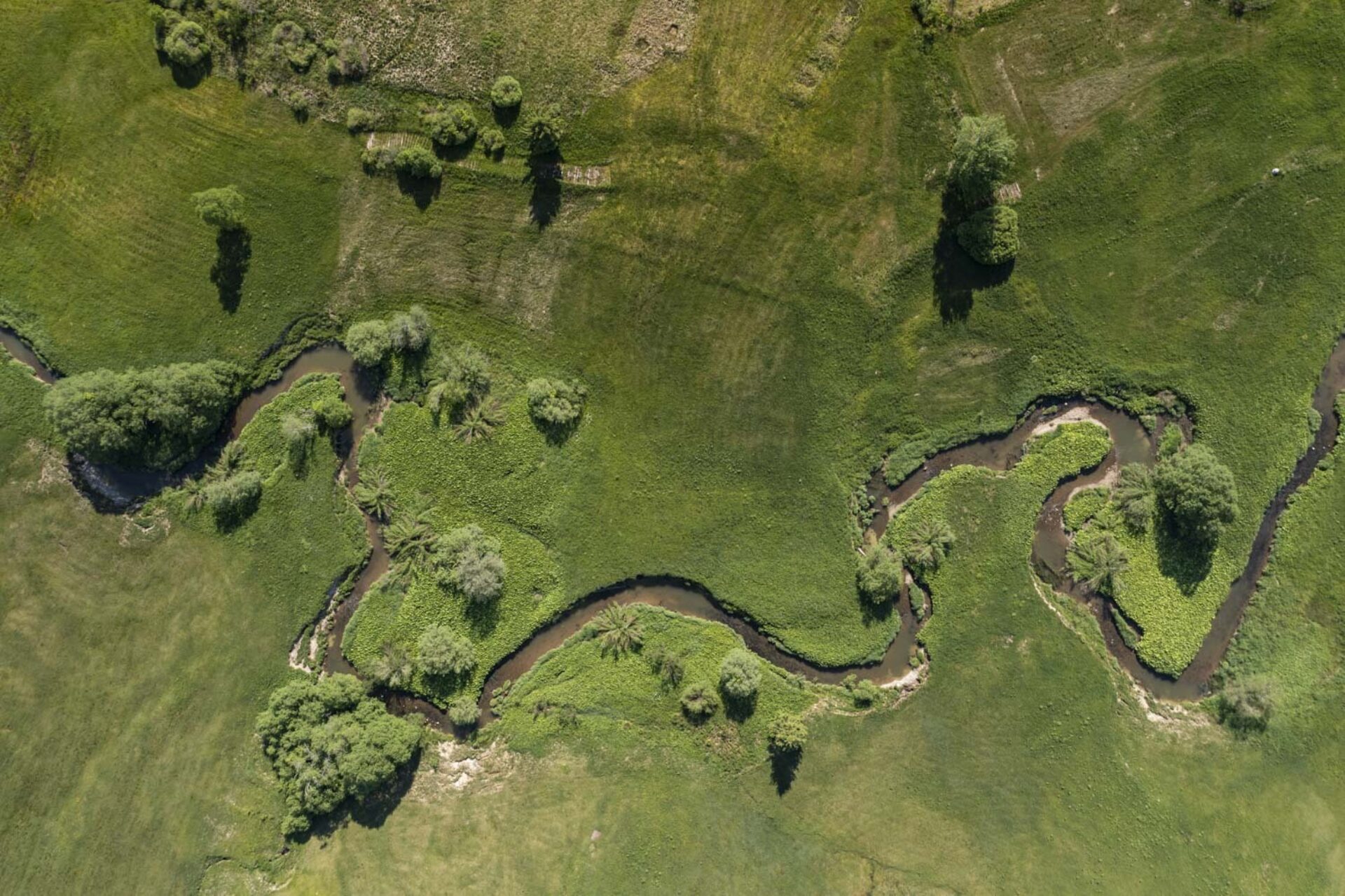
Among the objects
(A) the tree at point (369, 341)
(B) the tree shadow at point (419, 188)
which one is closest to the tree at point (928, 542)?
(A) the tree at point (369, 341)

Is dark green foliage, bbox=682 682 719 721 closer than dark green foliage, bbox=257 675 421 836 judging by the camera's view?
No

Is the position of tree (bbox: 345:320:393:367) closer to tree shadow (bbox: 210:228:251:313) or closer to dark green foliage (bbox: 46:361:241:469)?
tree shadow (bbox: 210:228:251:313)

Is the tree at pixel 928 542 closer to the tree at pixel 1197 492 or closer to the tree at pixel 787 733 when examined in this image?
the tree at pixel 787 733

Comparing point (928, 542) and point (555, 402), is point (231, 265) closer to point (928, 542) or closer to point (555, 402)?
point (555, 402)

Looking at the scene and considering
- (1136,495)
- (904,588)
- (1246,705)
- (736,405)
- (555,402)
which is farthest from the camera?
(904,588)

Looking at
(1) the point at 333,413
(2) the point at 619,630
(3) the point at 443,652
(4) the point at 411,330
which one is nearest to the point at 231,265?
(1) the point at 333,413

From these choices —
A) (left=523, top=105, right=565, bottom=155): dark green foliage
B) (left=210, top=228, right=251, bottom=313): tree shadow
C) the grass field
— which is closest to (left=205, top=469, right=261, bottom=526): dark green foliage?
the grass field

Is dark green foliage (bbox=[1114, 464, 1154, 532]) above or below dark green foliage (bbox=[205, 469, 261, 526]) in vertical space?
above
